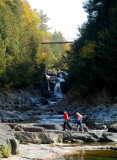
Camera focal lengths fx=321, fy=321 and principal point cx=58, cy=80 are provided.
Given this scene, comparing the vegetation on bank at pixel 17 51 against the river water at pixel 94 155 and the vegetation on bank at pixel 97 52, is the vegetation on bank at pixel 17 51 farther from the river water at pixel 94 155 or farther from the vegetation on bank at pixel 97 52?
the river water at pixel 94 155

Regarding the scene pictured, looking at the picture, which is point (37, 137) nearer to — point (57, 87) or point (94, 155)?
point (94, 155)

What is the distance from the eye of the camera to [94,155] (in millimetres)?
12602

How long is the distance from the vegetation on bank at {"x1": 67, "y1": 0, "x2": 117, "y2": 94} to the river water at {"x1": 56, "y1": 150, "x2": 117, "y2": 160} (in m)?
24.0

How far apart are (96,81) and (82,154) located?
27720 millimetres

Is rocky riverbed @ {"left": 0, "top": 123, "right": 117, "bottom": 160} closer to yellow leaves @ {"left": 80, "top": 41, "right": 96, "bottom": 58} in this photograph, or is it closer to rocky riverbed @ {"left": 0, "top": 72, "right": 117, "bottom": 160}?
rocky riverbed @ {"left": 0, "top": 72, "right": 117, "bottom": 160}

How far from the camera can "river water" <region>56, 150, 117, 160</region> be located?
11.9 meters

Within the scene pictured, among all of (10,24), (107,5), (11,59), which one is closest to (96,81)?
(107,5)

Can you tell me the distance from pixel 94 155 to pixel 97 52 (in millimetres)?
29031

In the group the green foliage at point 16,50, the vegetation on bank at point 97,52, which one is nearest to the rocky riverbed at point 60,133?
the vegetation on bank at point 97,52

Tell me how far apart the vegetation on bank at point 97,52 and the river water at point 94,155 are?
23997mm

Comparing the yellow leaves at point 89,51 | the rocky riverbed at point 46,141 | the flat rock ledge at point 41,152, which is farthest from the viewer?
the yellow leaves at point 89,51

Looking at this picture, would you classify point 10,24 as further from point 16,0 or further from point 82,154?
point 82,154

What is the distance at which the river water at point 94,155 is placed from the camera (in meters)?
11.9

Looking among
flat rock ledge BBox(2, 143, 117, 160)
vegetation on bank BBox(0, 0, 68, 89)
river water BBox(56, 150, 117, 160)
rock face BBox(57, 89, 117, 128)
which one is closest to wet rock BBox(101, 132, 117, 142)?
flat rock ledge BBox(2, 143, 117, 160)
